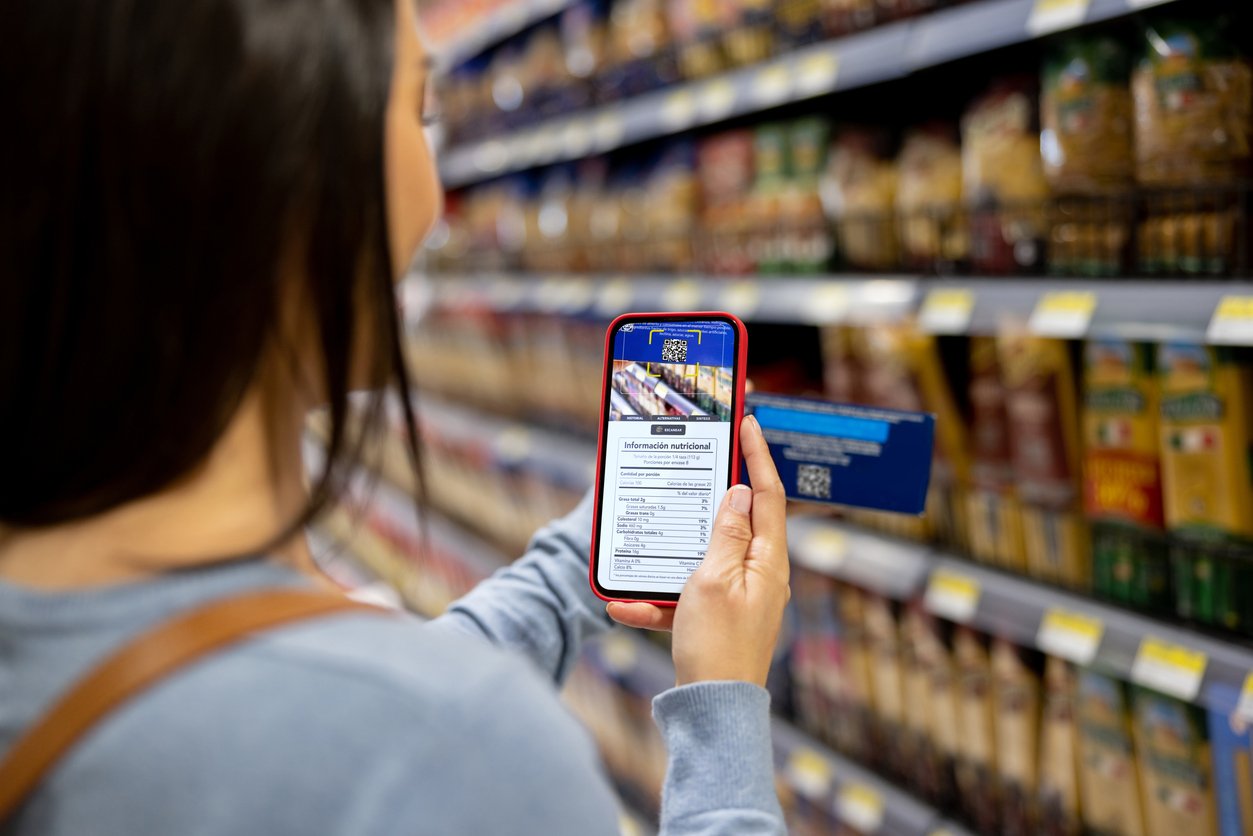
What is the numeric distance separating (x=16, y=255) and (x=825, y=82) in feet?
4.40

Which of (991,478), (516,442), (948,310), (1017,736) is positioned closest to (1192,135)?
(948,310)

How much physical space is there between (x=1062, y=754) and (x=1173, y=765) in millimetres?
173

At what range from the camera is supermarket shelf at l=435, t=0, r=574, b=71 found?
2.68 metres

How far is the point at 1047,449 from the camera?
1.45 metres

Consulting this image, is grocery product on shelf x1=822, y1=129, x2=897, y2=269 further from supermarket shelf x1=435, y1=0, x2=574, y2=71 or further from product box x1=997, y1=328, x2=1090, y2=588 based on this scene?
supermarket shelf x1=435, y1=0, x2=574, y2=71

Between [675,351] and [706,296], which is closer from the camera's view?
[675,351]

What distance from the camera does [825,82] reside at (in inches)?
63.6

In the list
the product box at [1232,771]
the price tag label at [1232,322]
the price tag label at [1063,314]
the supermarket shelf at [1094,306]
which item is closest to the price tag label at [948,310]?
the supermarket shelf at [1094,306]

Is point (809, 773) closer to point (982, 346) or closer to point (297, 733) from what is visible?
point (982, 346)

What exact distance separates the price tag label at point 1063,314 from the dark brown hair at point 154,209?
964 mm

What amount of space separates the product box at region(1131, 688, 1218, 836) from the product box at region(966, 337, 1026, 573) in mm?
250

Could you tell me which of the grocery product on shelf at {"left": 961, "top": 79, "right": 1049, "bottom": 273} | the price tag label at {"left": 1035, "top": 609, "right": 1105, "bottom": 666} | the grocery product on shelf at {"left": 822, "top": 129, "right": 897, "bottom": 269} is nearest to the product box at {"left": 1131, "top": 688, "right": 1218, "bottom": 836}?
the price tag label at {"left": 1035, "top": 609, "right": 1105, "bottom": 666}

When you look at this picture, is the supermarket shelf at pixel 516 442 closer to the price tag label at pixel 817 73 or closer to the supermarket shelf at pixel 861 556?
the supermarket shelf at pixel 861 556

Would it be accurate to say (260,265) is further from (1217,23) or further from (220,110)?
(1217,23)
